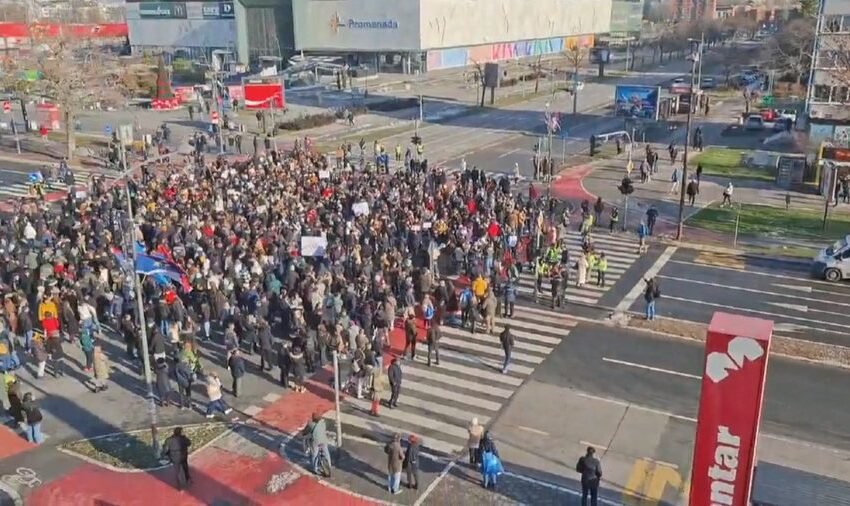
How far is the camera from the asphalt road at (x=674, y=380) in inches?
729

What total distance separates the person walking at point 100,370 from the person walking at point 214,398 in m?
3.13

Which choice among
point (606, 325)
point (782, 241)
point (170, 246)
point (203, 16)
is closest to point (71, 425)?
point (170, 246)

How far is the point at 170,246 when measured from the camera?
27.8 metres

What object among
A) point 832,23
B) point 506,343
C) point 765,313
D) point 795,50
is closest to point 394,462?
point 506,343

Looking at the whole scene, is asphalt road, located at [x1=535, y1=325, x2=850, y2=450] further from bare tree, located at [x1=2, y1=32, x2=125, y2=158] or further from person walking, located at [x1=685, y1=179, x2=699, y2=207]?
bare tree, located at [x1=2, y1=32, x2=125, y2=158]

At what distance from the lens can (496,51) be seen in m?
121

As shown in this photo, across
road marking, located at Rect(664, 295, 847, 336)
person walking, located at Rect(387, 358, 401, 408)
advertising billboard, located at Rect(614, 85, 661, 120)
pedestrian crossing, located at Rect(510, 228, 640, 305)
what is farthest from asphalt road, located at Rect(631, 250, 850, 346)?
advertising billboard, located at Rect(614, 85, 661, 120)

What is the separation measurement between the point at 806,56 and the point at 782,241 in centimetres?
5869

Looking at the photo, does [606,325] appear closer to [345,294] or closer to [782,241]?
[345,294]

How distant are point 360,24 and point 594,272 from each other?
81.4 meters

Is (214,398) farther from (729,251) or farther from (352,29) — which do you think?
(352,29)

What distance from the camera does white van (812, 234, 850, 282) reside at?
28.5 m

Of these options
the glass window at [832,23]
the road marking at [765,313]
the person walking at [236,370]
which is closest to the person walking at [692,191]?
the road marking at [765,313]

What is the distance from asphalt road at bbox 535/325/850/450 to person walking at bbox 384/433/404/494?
6258 millimetres
